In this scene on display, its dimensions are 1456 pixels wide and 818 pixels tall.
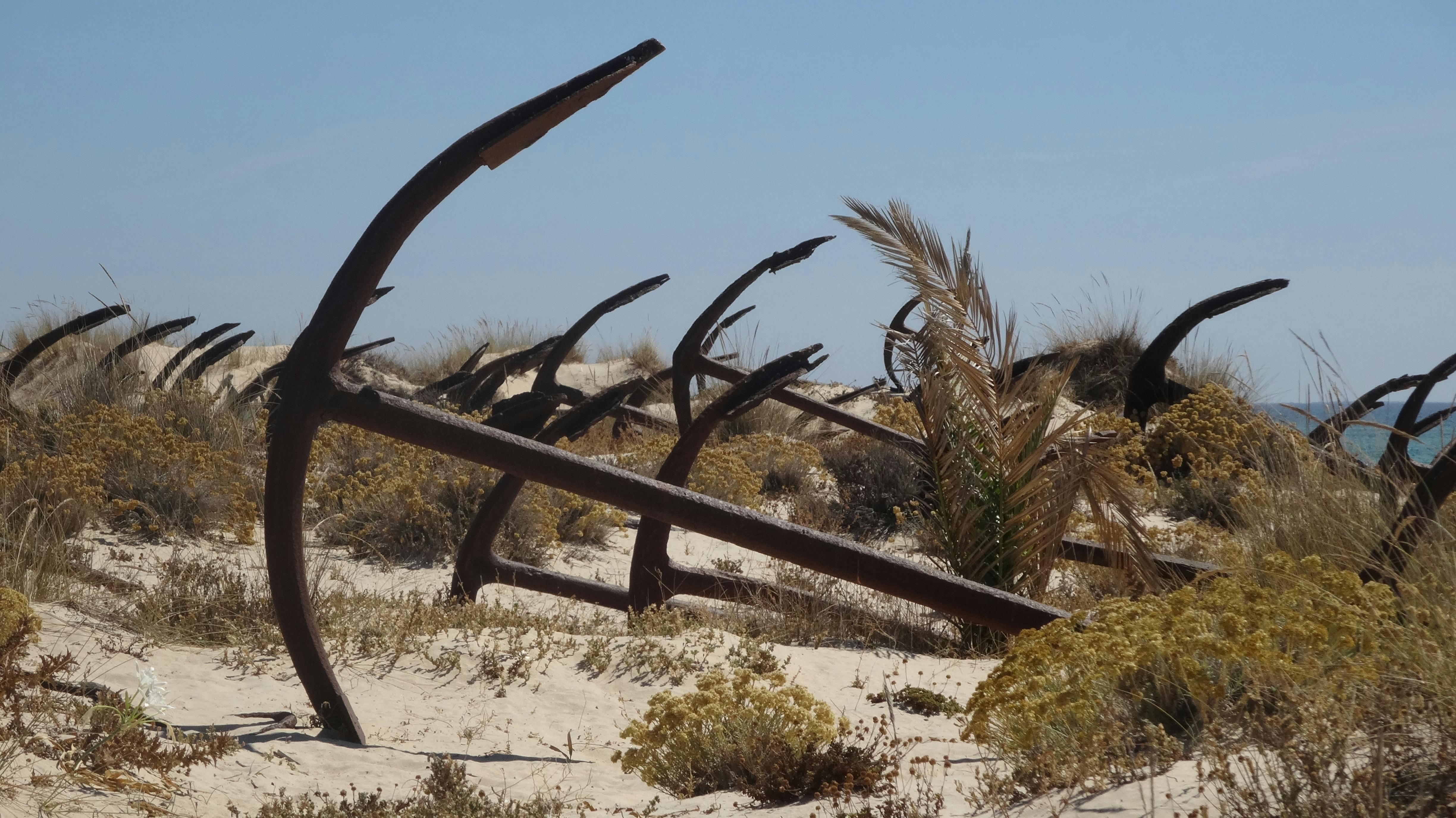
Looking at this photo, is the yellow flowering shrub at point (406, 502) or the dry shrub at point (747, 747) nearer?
the dry shrub at point (747, 747)

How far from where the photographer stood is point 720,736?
2.88 meters

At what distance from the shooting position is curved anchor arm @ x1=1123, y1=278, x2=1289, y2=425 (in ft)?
32.1

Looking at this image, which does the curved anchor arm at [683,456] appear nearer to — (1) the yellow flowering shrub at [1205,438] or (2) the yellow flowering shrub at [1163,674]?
(2) the yellow flowering shrub at [1163,674]

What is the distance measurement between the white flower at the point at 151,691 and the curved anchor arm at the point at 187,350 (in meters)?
6.76

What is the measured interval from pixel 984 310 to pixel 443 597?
3238 millimetres

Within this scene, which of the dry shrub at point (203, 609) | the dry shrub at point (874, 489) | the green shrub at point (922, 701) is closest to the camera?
the green shrub at point (922, 701)

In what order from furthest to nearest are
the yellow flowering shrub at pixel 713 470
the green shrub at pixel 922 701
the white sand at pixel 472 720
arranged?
the yellow flowering shrub at pixel 713 470
the green shrub at pixel 922 701
the white sand at pixel 472 720

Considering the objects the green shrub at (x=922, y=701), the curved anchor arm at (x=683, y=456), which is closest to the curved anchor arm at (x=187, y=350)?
the curved anchor arm at (x=683, y=456)

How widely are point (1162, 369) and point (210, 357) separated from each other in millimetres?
9684

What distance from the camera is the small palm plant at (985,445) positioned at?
4980 mm

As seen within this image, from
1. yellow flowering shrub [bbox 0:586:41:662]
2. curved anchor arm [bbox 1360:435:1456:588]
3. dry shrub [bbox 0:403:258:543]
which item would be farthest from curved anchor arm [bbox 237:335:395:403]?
curved anchor arm [bbox 1360:435:1456:588]

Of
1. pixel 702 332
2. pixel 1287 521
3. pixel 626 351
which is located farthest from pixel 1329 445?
pixel 626 351

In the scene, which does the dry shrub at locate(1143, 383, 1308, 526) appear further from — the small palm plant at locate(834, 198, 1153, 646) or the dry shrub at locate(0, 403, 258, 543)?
the dry shrub at locate(0, 403, 258, 543)

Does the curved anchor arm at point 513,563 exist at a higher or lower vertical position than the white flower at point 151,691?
higher
